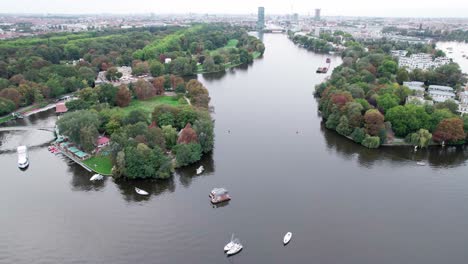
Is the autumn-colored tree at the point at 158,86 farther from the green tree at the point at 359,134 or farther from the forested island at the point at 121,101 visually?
the green tree at the point at 359,134

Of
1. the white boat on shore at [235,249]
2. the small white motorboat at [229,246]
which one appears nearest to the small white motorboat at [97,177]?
the small white motorboat at [229,246]

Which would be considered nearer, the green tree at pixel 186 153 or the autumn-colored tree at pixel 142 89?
the green tree at pixel 186 153

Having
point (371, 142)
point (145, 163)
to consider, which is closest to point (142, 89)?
point (145, 163)

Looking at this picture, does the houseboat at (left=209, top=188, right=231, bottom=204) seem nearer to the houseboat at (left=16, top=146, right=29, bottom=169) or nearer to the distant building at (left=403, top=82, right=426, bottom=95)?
the houseboat at (left=16, top=146, right=29, bottom=169)

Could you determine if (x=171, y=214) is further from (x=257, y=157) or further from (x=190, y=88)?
(x=190, y=88)

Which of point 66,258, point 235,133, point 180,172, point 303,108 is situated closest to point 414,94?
point 303,108

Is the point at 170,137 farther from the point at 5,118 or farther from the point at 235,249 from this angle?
Answer: the point at 5,118
